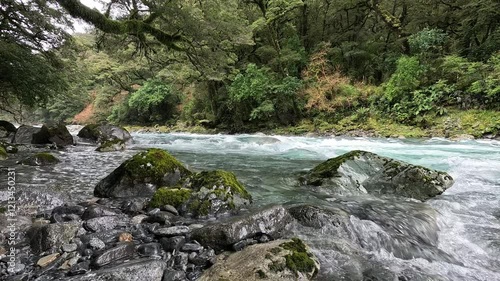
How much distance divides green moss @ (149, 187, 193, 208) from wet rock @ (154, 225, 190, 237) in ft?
2.64

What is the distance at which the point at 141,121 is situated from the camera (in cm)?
3256

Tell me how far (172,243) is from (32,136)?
12.7 metres

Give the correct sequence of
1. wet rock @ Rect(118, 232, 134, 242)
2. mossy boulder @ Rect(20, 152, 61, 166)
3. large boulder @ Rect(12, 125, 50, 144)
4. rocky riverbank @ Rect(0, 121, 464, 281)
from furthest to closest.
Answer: large boulder @ Rect(12, 125, 50, 144), mossy boulder @ Rect(20, 152, 61, 166), wet rock @ Rect(118, 232, 134, 242), rocky riverbank @ Rect(0, 121, 464, 281)

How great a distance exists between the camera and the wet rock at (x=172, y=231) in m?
3.27

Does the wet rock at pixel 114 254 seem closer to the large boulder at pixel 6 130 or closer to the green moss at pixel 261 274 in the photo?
the green moss at pixel 261 274

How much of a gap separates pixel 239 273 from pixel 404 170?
438 cm

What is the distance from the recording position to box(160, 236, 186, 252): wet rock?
3029 millimetres

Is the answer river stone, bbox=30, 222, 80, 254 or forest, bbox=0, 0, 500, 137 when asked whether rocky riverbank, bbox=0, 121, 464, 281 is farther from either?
forest, bbox=0, 0, 500, 137

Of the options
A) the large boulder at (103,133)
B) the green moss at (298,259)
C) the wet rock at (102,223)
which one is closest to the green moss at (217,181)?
the wet rock at (102,223)

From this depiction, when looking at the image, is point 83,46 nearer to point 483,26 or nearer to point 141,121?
point 141,121

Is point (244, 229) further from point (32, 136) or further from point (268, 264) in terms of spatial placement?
point (32, 136)

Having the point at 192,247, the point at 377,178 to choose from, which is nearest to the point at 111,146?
the point at 192,247

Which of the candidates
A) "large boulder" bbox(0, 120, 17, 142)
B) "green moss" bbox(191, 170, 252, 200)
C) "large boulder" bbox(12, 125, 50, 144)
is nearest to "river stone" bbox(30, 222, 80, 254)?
"green moss" bbox(191, 170, 252, 200)

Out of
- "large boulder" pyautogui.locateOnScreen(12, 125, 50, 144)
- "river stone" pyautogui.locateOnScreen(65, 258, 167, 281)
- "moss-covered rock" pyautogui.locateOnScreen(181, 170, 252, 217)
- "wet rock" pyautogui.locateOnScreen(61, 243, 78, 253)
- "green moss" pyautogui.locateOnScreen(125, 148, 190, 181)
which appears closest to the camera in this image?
"river stone" pyautogui.locateOnScreen(65, 258, 167, 281)
